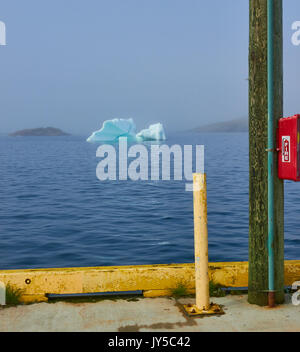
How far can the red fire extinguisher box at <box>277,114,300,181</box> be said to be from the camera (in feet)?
18.0

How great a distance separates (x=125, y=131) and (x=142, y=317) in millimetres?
67729

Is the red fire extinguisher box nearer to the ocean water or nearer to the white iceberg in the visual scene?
the ocean water

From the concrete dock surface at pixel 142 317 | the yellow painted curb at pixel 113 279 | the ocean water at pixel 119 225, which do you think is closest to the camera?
the concrete dock surface at pixel 142 317

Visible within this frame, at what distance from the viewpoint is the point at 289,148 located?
564 centimetres

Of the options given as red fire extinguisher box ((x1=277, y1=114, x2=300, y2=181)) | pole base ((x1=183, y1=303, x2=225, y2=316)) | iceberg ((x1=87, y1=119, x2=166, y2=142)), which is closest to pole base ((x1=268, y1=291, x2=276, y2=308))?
pole base ((x1=183, y1=303, x2=225, y2=316))

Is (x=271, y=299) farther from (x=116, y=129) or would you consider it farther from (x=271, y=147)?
(x=116, y=129)

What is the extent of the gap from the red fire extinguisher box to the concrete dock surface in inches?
56.8

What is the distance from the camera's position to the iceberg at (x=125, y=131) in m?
72.2

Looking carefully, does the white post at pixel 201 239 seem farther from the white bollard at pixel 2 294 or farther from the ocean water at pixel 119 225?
the ocean water at pixel 119 225

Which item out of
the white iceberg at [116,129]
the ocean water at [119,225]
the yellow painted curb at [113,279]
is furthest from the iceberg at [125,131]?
the yellow painted curb at [113,279]

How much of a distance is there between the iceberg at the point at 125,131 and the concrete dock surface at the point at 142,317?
64753 mm

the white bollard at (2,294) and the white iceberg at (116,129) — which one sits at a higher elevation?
the white iceberg at (116,129)

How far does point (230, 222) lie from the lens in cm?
1889

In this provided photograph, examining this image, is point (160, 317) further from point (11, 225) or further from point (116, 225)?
point (11, 225)
